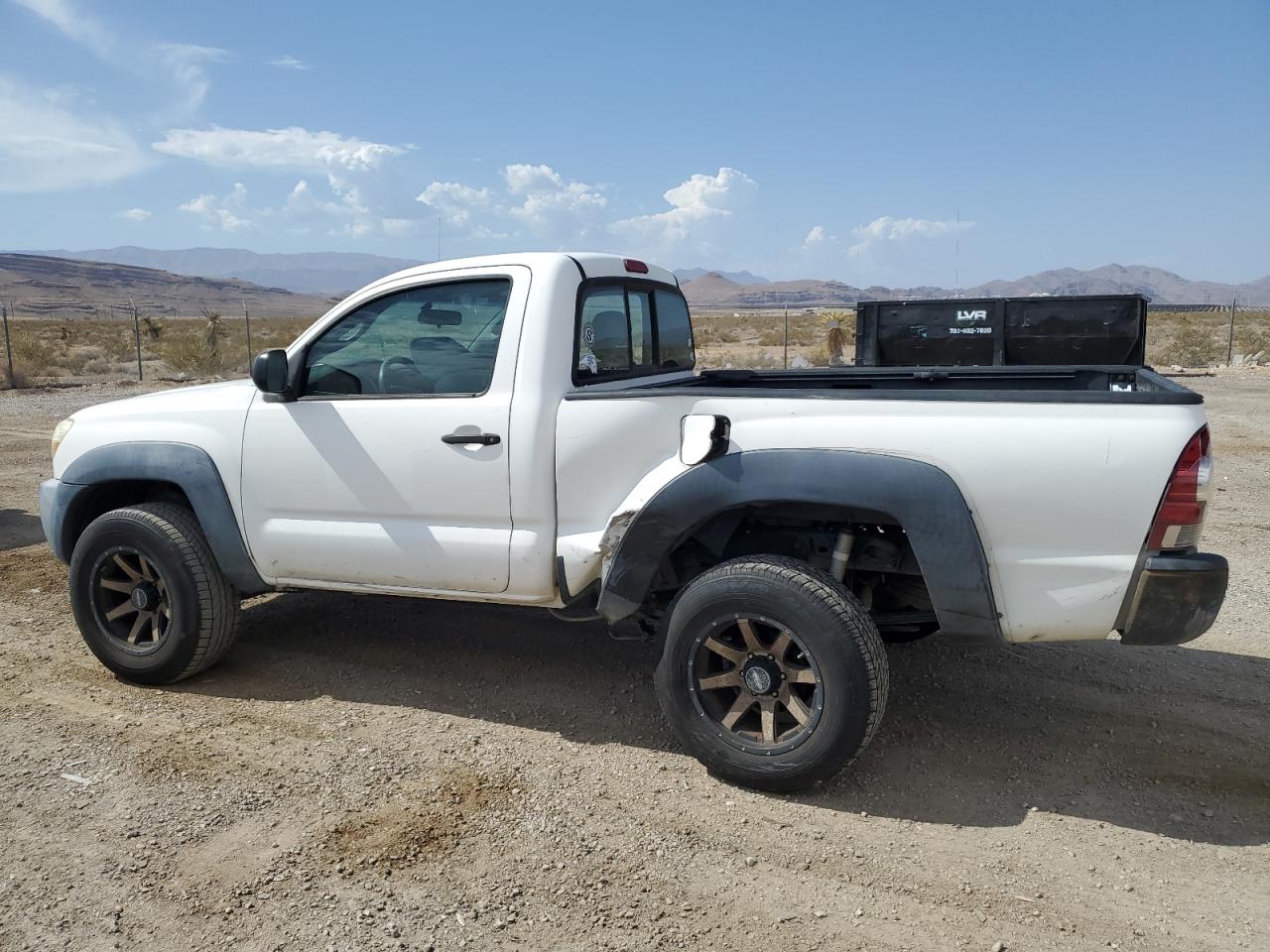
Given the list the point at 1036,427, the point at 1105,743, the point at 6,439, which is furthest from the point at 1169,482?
the point at 6,439

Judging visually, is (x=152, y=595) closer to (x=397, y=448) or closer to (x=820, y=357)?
(x=397, y=448)

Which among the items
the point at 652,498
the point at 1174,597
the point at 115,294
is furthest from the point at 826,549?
the point at 115,294

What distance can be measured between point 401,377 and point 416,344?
0.53ft

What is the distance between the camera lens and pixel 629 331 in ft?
15.7

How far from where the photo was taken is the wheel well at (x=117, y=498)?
4.91 metres

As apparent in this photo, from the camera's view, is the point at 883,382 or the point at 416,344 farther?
the point at 883,382

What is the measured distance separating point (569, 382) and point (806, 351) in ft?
A: 96.4

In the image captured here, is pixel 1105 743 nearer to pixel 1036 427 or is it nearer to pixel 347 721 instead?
pixel 1036 427

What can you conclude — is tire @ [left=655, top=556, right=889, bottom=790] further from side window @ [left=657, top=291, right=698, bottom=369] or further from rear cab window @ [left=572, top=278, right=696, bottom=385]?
side window @ [left=657, top=291, right=698, bottom=369]

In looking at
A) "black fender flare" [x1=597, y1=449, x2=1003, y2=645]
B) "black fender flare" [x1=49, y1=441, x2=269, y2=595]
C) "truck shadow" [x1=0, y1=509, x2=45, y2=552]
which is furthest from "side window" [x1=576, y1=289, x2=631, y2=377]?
"truck shadow" [x1=0, y1=509, x2=45, y2=552]

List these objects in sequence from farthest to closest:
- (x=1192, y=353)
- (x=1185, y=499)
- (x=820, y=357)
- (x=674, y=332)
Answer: (x=820, y=357)
(x=1192, y=353)
(x=674, y=332)
(x=1185, y=499)

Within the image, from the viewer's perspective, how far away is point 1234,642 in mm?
5301

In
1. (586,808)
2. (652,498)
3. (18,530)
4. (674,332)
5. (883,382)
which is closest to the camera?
(586,808)

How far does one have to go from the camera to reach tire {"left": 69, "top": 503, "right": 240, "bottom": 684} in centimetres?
462
